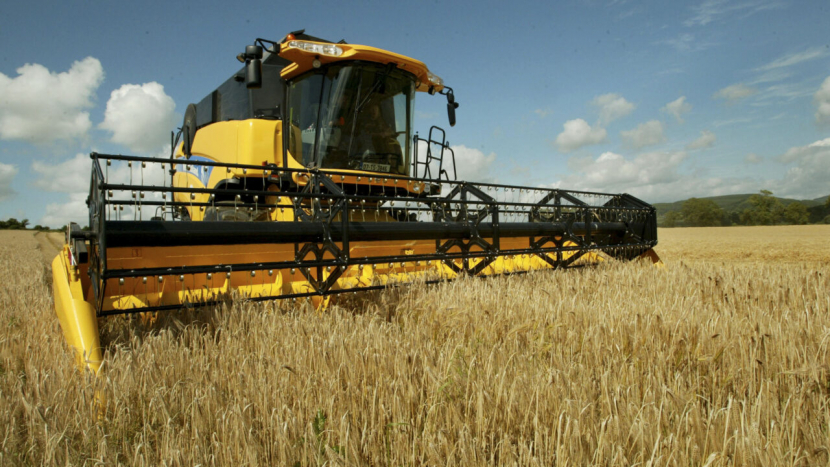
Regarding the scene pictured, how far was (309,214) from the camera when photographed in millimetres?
4207

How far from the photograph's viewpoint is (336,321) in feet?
8.73

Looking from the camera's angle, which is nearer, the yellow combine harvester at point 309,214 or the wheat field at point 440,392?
the wheat field at point 440,392

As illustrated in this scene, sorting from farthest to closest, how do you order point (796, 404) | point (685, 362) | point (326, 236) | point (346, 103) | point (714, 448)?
point (346, 103) → point (326, 236) → point (685, 362) → point (796, 404) → point (714, 448)

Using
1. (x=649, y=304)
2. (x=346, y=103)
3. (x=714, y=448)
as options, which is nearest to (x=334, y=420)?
(x=714, y=448)

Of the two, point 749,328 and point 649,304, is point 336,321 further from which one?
point 749,328

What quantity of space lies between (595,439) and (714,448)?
286mm

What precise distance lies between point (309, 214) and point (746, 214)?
57637 mm

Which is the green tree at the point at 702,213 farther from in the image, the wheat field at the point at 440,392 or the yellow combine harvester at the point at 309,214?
the wheat field at the point at 440,392

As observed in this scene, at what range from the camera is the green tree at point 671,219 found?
56562 millimetres

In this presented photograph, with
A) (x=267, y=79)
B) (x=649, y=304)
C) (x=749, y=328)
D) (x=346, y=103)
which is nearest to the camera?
(x=749, y=328)

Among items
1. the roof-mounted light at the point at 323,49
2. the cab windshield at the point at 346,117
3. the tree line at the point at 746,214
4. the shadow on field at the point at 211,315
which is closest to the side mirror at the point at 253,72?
the roof-mounted light at the point at 323,49

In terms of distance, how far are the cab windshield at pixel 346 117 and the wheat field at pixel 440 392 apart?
94.9 inches

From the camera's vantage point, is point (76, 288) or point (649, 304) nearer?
point (76, 288)

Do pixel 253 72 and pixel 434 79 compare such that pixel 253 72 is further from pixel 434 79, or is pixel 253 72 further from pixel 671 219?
pixel 671 219
